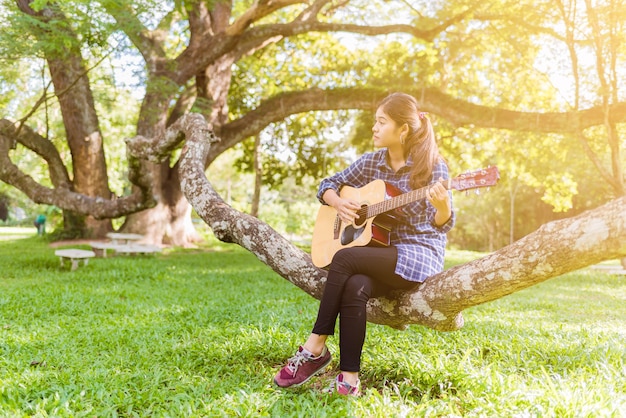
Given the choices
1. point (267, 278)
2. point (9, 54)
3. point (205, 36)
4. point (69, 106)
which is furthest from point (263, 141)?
point (9, 54)

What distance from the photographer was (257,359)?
12.3ft

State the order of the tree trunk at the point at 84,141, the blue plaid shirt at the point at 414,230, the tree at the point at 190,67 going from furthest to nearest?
the tree trunk at the point at 84,141 → the tree at the point at 190,67 → the blue plaid shirt at the point at 414,230

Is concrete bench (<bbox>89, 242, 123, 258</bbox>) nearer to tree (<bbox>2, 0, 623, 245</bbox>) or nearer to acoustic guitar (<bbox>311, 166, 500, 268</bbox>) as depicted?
tree (<bbox>2, 0, 623, 245</bbox>)

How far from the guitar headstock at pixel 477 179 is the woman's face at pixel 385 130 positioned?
0.62m

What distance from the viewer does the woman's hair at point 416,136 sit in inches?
126

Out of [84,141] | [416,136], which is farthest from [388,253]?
[84,141]

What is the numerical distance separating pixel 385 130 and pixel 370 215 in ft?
1.88

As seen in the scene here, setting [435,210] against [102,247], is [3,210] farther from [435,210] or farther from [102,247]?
[435,210]

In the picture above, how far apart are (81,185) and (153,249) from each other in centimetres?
263

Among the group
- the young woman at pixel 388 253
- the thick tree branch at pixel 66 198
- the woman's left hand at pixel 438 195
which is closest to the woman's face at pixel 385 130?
the young woman at pixel 388 253

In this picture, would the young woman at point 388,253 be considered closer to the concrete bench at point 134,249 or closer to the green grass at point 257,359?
the green grass at point 257,359

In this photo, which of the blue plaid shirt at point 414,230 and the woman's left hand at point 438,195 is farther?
the blue plaid shirt at point 414,230

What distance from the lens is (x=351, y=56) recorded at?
1590 centimetres

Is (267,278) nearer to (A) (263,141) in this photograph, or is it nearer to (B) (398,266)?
(B) (398,266)
